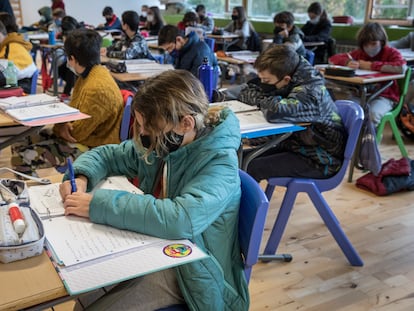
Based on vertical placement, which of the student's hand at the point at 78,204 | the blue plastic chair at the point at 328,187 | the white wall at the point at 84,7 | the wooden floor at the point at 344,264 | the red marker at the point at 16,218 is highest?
the white wall at the point at 84,7

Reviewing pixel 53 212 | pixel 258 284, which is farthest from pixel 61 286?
pixel 258 284

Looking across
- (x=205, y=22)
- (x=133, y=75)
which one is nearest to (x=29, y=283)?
(x=133, y=75)

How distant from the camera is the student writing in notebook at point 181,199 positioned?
1090 mm

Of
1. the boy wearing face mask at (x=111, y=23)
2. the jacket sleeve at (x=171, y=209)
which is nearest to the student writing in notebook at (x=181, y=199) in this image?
the jacket sleeve at (x=171, y=209)

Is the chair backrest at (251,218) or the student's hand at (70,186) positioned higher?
the student's hand at (70,186)

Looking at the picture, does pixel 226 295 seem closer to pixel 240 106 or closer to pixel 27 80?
pixel 240 106

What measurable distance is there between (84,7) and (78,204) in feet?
37.2

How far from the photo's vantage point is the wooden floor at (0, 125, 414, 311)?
6.84 ft

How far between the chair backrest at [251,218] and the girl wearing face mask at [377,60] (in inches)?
96.0

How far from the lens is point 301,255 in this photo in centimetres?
246

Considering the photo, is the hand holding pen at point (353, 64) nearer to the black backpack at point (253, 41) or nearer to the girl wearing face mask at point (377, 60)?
the girl wearing face mask at point (377, 60)

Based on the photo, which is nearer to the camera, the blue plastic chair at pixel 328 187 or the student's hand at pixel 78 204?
the student's hand at pixel 78 204

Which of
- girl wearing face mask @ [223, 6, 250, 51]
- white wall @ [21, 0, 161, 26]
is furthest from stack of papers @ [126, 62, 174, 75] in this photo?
white wall @ [21, 0, 161, 26]

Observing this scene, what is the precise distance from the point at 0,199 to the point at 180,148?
0.46 meters
